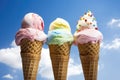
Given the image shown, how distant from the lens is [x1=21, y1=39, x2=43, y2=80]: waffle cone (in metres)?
11.7

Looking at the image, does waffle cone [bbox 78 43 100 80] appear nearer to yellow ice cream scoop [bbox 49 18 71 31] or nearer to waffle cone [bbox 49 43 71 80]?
waffle cone [bbox 49 43 71 80]

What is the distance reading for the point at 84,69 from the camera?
12.5 meters

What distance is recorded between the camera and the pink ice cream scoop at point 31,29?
11.9 meters

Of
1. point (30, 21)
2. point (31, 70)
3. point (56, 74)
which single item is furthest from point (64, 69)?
point (30, 21)

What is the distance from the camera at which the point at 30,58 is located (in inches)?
461

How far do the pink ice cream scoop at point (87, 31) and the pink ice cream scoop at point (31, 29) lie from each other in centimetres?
139

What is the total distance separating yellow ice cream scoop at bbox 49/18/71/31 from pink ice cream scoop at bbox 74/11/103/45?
480 mm

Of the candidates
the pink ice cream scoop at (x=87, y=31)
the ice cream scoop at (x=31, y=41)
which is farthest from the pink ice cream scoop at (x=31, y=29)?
the pink ice cream scoop at (x=87, y=31)

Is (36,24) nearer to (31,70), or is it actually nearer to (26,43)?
(26,43)

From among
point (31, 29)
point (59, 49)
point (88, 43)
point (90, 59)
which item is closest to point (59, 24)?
point (59, 49)

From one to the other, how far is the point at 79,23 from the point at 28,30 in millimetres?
2150

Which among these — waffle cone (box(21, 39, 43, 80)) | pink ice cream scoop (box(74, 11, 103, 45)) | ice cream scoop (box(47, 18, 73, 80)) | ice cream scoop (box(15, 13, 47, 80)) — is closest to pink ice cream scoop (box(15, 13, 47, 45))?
ice cream scoop (box(15, 13, 47, 80))

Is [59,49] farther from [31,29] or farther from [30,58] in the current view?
[31,29]

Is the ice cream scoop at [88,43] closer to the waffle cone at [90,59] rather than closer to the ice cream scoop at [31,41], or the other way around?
the waffle cone at [90,59]
